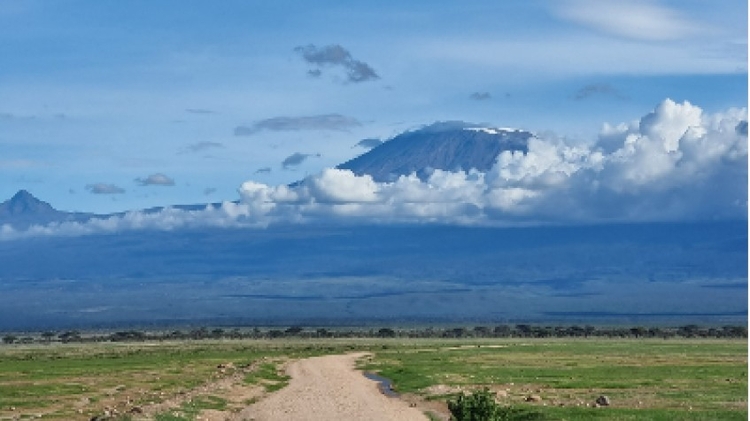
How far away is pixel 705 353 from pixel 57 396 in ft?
231

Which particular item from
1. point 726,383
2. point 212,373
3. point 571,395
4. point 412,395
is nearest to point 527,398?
point 571,395

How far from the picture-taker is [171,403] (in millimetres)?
58531

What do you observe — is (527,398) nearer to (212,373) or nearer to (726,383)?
(726,383)

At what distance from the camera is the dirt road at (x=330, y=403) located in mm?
57509

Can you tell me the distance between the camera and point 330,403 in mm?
64375

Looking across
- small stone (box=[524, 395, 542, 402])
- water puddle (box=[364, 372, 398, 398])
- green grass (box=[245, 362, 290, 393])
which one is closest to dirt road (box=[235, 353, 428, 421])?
water puddle (box=[364, 372, 398, 398])

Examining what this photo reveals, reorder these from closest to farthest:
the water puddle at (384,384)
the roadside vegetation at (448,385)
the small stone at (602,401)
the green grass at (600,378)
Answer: the green grass at (600,378) < the roadside vegetation at (448,385) < the small stone at (602,401) < the water puddle at (384,384)

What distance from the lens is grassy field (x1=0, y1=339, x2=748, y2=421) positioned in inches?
2151

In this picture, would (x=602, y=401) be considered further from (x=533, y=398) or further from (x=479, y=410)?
(x=479, y=410)

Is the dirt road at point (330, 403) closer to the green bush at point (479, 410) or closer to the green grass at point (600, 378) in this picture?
the green grass at point (600, 378)

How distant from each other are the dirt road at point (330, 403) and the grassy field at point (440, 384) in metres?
1.90

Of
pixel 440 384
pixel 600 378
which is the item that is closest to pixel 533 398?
pixel 440 384

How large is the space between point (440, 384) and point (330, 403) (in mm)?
8582

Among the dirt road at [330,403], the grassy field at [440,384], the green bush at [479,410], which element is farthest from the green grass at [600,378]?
the green bush at [479,410]
